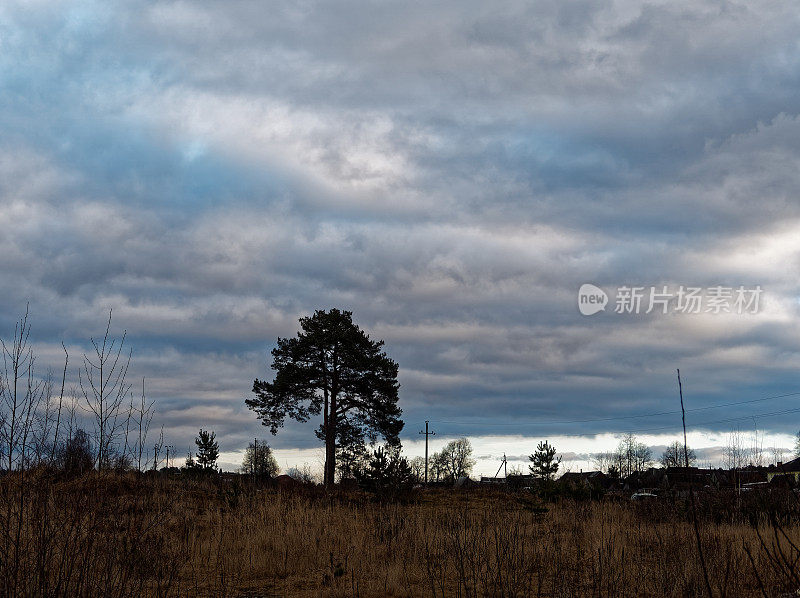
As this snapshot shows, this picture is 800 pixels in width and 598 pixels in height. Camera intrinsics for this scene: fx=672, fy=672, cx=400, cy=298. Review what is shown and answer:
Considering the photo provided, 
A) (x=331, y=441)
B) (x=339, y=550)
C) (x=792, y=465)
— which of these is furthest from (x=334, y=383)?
(x=792, y=465)

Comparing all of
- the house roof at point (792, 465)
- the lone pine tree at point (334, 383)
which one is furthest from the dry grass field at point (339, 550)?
the house roof at point (792, 465)

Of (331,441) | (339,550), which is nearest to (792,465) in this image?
(331,441)

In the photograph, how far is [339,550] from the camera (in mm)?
11500

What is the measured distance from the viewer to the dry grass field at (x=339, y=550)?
6875mm

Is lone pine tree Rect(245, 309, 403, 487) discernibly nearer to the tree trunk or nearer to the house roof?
Answer: the tree trunk

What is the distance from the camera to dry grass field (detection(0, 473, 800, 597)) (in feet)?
22.6

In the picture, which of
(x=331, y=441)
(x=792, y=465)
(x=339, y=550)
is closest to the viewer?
(x=339, y=550)

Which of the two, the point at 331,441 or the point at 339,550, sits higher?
the point at 331,441

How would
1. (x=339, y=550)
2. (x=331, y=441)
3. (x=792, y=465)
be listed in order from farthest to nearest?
1. (x=792, y=465)
2. (x=331, y=441)
3. (x=339, y=550)

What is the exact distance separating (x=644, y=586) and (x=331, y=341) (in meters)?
25.6

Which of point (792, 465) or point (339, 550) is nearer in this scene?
point (339, 550)

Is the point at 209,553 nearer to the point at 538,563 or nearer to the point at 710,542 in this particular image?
the point at 538,563

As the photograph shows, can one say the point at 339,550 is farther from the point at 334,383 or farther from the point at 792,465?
the point at 792,465

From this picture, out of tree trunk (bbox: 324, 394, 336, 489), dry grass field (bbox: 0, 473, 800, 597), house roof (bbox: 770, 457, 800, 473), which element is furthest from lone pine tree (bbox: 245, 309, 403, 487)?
house roof (bbox: 770, 457, 800, 473)
